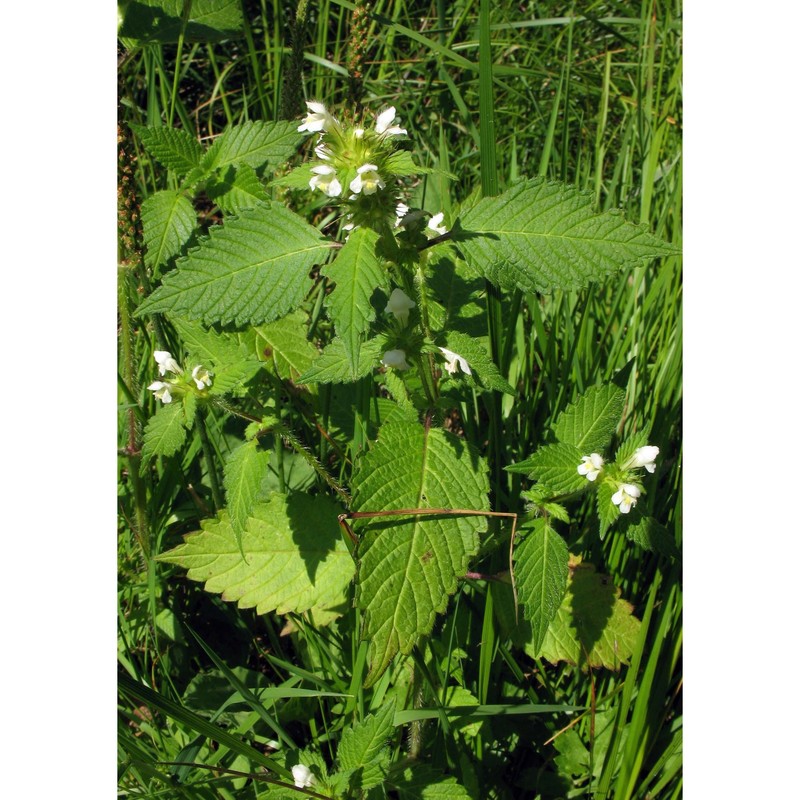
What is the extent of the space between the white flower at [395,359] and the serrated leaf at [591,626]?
0.89 meters

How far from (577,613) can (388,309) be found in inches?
40.9

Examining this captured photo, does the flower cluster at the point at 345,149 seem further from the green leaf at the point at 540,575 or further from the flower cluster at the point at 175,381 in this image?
the green leaf at the point at 540,575

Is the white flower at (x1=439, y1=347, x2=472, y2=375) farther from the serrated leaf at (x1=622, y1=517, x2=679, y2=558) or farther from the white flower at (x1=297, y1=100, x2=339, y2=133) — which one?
the serrated leaf at (x1=622, y1=517, x2=679, y2=558)

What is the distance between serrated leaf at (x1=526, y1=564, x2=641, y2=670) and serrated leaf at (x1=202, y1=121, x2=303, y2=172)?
54.5 inches

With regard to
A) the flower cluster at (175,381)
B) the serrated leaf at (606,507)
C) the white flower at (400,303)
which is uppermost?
the white flower at (400,303)

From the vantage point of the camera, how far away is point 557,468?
5.26 ft

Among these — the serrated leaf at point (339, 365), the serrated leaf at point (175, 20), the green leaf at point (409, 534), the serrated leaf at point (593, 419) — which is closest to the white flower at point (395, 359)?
the serrated leaf at point (339, 365)

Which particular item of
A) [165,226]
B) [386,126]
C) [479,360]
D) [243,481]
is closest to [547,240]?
[479,360]

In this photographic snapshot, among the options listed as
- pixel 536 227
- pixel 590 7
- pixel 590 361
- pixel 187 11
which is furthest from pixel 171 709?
pixel 590 7

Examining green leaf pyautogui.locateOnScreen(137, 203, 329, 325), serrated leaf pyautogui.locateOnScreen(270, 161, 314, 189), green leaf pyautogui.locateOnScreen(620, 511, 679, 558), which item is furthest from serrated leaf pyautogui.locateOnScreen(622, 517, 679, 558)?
serrated leaf pyautogui.locateOnScreen(270, 161, 314, 189)

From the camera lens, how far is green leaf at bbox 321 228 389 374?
1.11m

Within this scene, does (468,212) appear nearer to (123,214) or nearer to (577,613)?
(123,214)

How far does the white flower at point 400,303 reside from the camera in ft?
4.53

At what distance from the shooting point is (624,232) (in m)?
1.32
